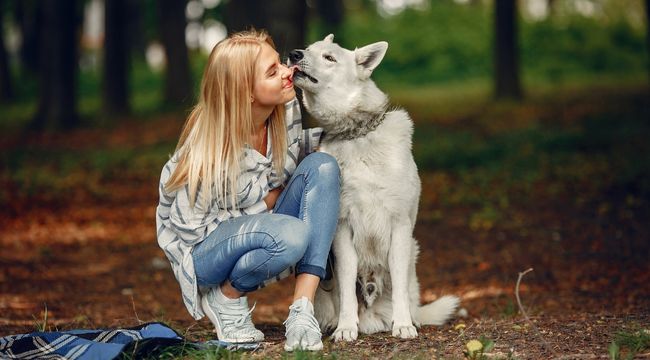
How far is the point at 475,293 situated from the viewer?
20.1 feet

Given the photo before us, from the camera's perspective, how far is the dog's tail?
4660mm

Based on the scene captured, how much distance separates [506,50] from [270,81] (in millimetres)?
12345

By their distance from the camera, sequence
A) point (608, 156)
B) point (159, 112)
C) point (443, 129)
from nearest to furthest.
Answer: point (608, 156), point (443, 129), point (159, 112)

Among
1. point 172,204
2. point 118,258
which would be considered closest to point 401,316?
point 172,204

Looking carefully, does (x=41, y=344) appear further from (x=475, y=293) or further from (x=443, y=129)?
(x=443, y=129)

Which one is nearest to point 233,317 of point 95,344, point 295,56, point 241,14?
point 95,344

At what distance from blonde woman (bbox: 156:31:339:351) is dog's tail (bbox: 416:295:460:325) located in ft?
2.97

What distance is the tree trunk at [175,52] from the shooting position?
18.4 meters

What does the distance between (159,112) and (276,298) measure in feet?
40.7

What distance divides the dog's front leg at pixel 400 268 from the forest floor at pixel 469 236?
161 millimetres

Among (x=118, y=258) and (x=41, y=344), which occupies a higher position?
(x=41, y=344)

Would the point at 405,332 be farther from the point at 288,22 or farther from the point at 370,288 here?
the point at 288,22

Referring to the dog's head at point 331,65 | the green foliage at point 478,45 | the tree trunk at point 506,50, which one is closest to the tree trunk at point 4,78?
the green foliage at point 478,45

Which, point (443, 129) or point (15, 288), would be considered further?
point (443, 129)
